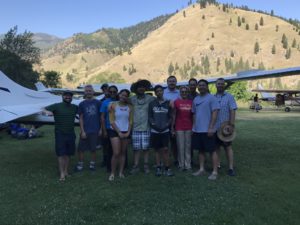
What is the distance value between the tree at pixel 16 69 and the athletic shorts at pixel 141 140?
995 inches

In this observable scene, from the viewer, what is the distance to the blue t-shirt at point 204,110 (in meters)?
6.96

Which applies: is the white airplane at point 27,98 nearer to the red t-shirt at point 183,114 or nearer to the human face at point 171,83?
the human face at point 171,83

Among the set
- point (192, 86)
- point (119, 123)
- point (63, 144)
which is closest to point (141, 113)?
point (119, 123)

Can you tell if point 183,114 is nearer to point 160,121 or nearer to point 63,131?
point 160,121

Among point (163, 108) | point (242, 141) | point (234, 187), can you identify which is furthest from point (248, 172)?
point (242, 141)

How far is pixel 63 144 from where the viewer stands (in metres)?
7.14

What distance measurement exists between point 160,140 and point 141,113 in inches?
24.8

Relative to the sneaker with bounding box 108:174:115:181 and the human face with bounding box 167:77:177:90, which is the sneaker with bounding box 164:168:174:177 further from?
the human face with bounding box 167:77:177:90

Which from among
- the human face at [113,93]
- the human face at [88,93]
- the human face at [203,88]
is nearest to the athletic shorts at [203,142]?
the human face at [203,88]

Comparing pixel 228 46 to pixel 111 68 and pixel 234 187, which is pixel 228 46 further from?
pixel 234 187

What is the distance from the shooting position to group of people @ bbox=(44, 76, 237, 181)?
6.97 metres

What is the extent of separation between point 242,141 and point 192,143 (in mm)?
5284

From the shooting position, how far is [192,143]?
7277mm

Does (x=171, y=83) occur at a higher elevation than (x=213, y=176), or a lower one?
higher
